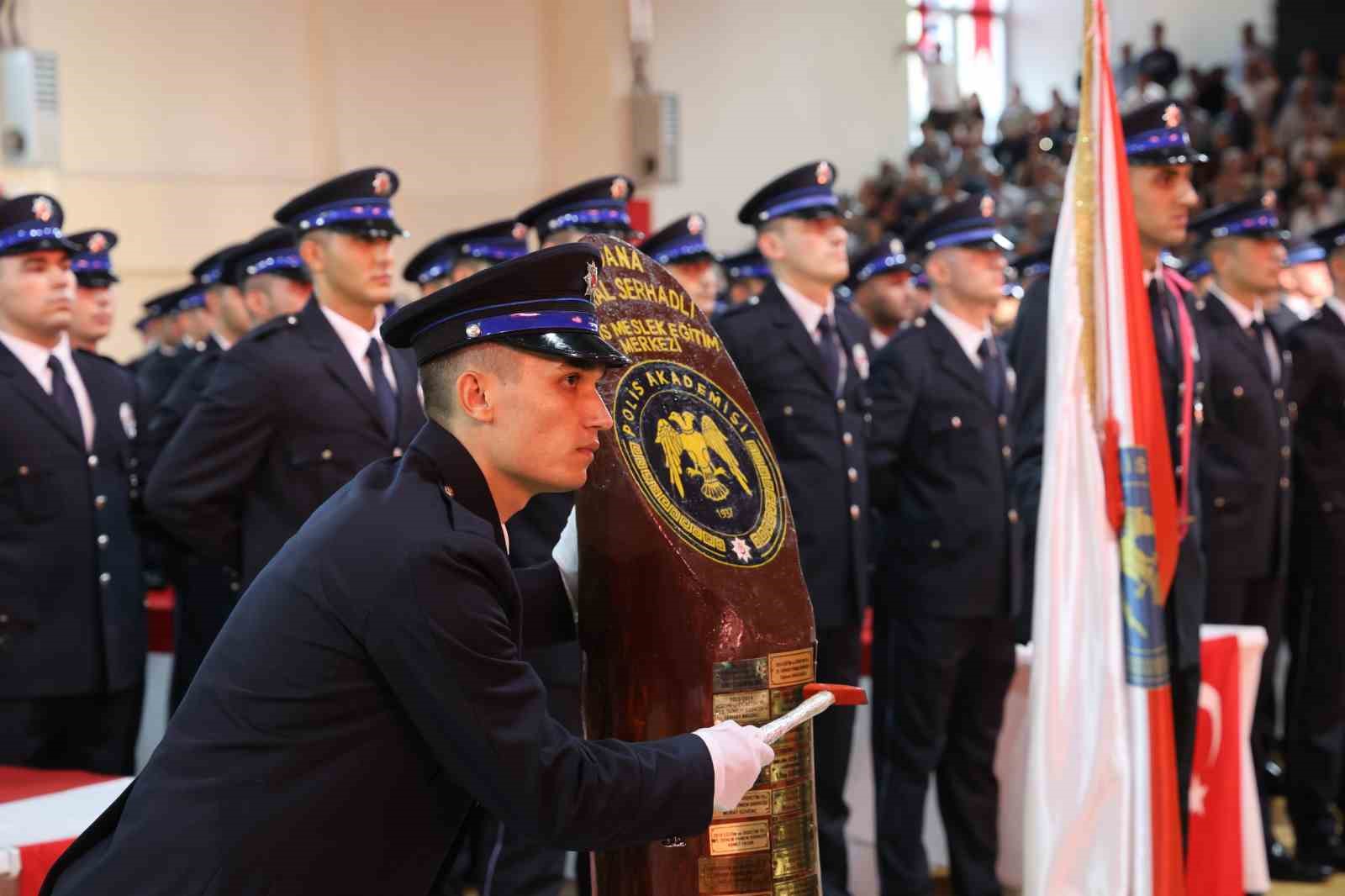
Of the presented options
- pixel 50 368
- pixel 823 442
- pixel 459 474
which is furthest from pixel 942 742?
pixel 459 474

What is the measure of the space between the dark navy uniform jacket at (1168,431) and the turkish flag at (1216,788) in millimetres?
399

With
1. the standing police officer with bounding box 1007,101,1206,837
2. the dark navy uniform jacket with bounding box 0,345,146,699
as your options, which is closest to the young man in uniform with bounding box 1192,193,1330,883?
the standing police officer with bounding box 1007,101,1206,837

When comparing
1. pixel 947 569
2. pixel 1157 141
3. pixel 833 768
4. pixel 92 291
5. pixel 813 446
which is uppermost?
pixel 1157 141

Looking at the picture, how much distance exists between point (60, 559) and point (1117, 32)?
12.1 metres

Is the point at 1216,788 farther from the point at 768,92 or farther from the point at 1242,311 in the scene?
the point at 768,92

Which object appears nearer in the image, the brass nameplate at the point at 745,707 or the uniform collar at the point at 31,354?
the brass nameplate at the point at 745,707

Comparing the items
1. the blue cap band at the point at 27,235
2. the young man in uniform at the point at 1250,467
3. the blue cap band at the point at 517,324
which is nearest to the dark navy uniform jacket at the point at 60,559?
the blue cap band at the point at 27,235

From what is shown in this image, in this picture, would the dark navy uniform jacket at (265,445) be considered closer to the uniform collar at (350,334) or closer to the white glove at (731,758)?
the uniform collar at (350,334)

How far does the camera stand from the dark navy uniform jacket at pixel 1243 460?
14.9 feet

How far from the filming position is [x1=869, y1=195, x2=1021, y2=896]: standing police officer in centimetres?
402

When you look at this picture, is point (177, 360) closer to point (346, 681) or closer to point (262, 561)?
point (262, 561)

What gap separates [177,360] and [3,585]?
3.14 meters

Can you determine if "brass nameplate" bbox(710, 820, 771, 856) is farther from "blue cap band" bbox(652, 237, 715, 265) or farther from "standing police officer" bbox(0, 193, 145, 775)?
"blue cap band" bbox(652, 237, 715, 265)

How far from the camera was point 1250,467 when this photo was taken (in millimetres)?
4621
